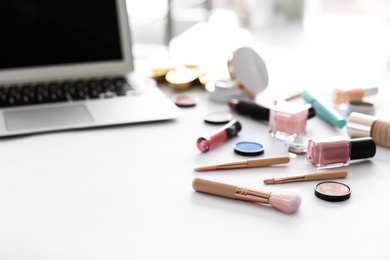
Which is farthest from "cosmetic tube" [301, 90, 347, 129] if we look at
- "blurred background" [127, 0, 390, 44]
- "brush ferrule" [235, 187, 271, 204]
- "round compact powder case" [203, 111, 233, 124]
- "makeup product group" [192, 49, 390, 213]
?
"blurred background" [127, 0, 390, 44]

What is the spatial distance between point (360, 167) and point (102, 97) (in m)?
0.36

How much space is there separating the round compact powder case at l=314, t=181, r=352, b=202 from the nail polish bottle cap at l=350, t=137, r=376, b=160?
6 cm

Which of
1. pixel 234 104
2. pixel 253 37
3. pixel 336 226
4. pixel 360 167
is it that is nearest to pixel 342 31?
pixel 253 37

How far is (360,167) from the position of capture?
0.50 meters

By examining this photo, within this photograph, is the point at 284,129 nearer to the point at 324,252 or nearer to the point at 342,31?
the point at 324,252

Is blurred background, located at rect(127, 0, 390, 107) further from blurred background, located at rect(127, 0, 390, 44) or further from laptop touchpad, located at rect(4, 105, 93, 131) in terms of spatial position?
laptop touchpad, located at rect(4, 105, 93, 131)

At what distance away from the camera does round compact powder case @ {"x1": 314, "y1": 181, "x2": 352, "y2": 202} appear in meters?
0.43

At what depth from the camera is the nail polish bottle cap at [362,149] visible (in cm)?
50

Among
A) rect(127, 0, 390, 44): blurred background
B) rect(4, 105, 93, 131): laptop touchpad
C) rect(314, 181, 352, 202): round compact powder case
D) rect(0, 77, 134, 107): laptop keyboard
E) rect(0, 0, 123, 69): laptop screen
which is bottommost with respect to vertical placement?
rect(127, 0, 390, 44): blurred background

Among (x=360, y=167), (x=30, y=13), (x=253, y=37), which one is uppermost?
(x=30, y=13)

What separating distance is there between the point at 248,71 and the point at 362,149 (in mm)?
244

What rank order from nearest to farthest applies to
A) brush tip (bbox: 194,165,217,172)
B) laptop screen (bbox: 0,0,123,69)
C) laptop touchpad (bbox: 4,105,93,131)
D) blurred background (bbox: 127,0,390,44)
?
brush tip (bbox: 194,165,217,172), laptop touchpad (bbox: 4,105,93,131), laptop screen (bbox: 0,0,123,69), blurred background (bbox: 127,0,390,44)

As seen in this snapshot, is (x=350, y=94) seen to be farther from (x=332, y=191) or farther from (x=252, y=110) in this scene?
(x=332, y=191)

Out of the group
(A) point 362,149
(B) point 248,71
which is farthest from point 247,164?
(B) point 248,71
